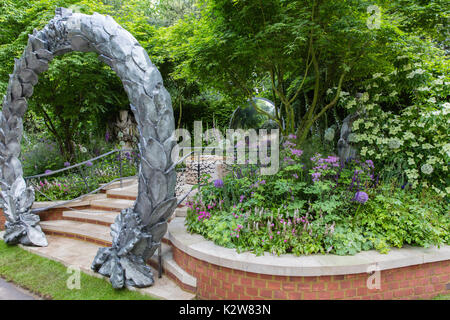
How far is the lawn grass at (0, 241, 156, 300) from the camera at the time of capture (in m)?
2.92

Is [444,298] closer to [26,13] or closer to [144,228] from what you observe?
[144,228]

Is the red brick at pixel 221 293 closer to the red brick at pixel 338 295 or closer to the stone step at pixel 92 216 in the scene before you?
the red brick at pixel 338 295

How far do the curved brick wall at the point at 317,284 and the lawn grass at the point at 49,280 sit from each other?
2.17 ft

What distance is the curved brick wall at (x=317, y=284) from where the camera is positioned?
2.50 metres

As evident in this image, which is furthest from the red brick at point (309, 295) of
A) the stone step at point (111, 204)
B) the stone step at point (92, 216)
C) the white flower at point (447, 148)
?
the stone step at point (111, 204)

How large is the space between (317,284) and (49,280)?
10.4 ft

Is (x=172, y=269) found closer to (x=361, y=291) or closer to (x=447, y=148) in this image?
(x=361, y=291)

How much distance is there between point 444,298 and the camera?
2828 mm

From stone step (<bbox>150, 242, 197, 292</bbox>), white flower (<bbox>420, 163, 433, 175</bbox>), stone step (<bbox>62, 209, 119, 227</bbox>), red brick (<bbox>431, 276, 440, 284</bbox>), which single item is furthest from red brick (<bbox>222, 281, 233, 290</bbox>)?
white flower (<bbox>420, 163, 433, 175</bbox>)

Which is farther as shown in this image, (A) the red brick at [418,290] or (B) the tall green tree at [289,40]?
(B) the tall green tree at [289,40]

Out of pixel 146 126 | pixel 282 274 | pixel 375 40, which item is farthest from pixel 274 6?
pixel 282 274

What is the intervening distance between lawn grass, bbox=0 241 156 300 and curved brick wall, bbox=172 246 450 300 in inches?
26.1

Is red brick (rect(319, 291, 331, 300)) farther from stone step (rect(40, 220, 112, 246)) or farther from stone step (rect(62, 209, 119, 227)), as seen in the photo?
stone step (rect(62, 209, 119, 227))
